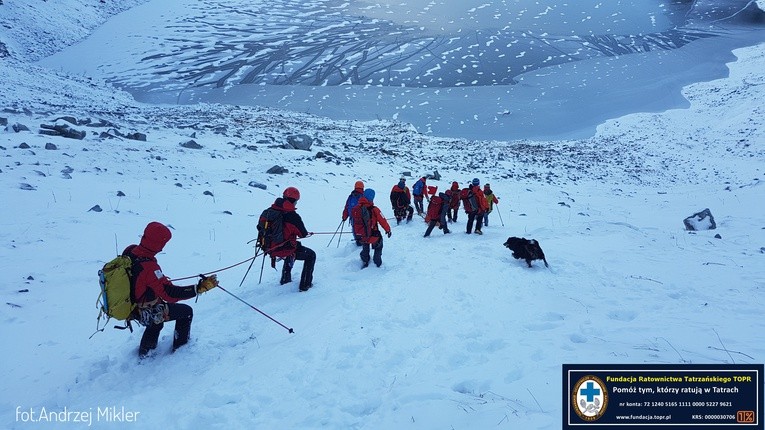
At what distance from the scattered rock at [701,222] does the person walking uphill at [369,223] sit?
31.1 ft

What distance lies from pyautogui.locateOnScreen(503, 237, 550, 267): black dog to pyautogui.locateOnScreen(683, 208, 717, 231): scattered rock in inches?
258

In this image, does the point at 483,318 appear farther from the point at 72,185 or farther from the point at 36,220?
the point at 72,185

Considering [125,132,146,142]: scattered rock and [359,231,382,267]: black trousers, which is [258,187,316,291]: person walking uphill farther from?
[125,132,146,142]: scattered rock

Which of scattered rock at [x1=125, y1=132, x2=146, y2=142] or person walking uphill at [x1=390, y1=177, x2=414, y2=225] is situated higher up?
scattered rock at [x1=125, y1=132, x2=146, y2=142]

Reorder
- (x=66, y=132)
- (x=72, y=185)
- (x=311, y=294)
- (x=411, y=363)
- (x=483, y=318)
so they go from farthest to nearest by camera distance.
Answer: (x=66, y=132) → (x=72, y=185) → (x=311, y=294) → (x=483, y=318) → (x=411, y=363)

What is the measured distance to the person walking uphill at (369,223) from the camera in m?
7.08

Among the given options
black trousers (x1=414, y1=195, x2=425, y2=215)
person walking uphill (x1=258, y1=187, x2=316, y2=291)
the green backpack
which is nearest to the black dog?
person walking uphill (x1=258, y1=187, x2=316, y2=291)

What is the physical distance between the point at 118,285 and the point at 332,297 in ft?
9.83

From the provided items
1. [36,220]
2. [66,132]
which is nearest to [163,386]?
[36,220]

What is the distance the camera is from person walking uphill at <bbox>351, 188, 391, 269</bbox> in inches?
279

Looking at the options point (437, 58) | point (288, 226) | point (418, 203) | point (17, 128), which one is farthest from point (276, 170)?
point (437, 58)

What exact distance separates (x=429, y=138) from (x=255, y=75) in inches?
742

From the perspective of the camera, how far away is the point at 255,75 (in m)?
36.3

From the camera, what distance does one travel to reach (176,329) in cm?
455
